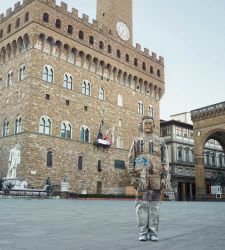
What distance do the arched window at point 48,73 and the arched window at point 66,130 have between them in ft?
14.4

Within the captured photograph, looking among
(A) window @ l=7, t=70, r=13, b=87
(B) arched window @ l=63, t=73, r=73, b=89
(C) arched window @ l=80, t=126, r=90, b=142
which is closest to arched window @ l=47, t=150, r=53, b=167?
(C) arched window @ l=80, t=126, r=90, b=142

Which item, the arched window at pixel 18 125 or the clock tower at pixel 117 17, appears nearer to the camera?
the arched window at pixel 18 125

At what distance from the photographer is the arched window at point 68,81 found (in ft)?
106

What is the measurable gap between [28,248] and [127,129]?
34.5 metres

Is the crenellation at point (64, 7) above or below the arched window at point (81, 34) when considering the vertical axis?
above

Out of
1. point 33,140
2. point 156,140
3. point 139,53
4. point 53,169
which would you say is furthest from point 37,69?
point 156,140

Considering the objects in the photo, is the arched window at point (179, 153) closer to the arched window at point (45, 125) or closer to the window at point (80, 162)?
the window at point (80, 162)

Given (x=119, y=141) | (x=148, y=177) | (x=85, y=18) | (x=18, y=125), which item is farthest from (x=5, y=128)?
(x=148, y=177)

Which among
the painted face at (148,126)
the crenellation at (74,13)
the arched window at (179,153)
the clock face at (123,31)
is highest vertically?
the clock face at (123,31)

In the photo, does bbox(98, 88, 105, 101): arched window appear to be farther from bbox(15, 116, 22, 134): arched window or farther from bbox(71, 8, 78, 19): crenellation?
bbox(15, 116, 22, 134): arched window

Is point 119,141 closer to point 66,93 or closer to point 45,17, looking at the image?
point 66,93

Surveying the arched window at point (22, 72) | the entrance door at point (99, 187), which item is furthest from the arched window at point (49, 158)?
the arched window at point (22, 72)

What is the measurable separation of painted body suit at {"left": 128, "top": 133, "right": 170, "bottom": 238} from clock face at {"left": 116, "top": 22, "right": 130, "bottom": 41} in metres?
35.4

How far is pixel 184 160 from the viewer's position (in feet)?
161
